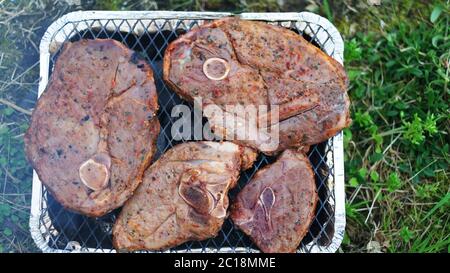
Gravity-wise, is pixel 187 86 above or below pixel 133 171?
above

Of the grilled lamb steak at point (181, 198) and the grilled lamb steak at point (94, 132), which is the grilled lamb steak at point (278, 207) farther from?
the grilled lamb steak at point (94, 132)

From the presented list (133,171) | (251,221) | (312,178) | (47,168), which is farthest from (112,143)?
(312,178)

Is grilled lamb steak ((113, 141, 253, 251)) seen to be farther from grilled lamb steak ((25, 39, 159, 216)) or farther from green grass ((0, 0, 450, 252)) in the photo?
green grass ((0, 0, 450, 252))

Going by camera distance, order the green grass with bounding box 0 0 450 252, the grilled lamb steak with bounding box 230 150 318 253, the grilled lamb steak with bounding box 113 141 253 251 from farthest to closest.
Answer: the green grass with bounding box 0 0 450 252 → the grilled lamb steak with bounding box 230 150 318 253 → the grilled lamb steak with bounding box 113 141 253 251

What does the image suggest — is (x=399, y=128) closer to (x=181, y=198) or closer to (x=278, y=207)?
(x=278, y=207)

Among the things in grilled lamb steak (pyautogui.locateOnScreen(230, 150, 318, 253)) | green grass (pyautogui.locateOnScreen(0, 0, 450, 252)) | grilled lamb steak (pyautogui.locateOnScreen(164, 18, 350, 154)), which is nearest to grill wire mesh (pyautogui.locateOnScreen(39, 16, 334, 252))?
grilled lamb steak (pyautogui.locateOnScreen(230, 150, 318, 253))

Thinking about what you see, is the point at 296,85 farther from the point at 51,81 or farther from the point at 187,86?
the point at 51,81
